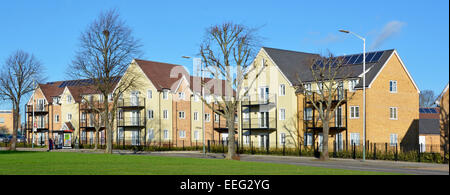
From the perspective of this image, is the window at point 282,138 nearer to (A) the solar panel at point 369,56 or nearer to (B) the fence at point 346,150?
(B) the fence at point 346,150

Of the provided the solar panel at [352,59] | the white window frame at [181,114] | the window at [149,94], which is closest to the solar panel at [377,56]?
the solar panel at [352,59]

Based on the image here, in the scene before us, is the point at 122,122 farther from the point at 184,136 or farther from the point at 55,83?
the point at 55,83

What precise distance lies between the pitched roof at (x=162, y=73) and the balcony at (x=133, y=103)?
2911 mm

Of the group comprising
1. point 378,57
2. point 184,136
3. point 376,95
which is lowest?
point 184,136

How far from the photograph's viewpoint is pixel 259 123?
55.2m

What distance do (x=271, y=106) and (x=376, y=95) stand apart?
11.3 metres

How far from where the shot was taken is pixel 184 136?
220ft

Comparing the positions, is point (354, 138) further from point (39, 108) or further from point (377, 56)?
point (39, 108)

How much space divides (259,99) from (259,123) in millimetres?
2462

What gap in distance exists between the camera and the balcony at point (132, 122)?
65375 mm

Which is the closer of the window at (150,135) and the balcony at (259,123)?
the balcony at (259,123)

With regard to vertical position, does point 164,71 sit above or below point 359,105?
above

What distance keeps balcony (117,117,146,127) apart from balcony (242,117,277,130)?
14.5 meters
